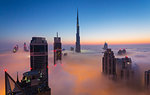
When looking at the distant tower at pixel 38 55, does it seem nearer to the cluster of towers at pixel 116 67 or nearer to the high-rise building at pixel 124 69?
the cluster of towers at pixel 116 67

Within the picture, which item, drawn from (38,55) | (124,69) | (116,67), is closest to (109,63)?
(116,67)

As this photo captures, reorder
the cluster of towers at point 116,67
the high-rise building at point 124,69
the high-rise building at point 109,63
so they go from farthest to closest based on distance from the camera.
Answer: the high-rise building at point 109,63, the cluster of towers at point 116,67, the high-rise building at point 124,69

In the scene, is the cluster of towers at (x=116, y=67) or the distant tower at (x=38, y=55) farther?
the cluster of towers at (x=116, y=67)

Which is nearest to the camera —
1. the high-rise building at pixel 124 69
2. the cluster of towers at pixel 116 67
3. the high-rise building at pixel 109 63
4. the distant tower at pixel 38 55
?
the distant tower at pixel 38 55

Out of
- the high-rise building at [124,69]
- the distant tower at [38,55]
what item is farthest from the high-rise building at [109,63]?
the distant tower at [38,55]

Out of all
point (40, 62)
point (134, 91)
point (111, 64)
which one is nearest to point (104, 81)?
point (111, 64)

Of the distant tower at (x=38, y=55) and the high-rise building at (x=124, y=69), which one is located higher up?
the distant tower at (x=38, y=55)

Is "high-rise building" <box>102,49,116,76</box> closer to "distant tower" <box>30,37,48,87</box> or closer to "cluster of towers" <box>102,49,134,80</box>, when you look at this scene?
"cluster of towers" <box>102,49,134,80</box>
